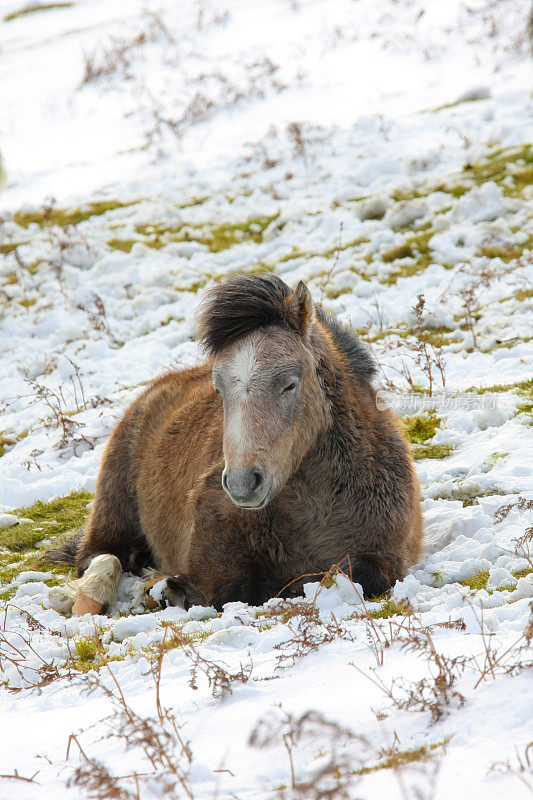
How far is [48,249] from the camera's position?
14.1m

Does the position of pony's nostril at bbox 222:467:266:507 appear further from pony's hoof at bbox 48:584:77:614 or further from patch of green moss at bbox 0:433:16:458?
patch of green moss at bbox 0:433:16:458

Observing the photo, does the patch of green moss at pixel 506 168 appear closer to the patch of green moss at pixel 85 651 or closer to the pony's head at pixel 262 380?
the pony's head at pixel 262 380

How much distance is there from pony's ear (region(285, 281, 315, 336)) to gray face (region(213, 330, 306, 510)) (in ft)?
0.48

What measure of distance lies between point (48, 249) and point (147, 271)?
8.00 feet

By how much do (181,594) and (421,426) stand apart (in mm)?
3088

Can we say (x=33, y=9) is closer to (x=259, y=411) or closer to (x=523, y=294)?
(x=523, y=294)

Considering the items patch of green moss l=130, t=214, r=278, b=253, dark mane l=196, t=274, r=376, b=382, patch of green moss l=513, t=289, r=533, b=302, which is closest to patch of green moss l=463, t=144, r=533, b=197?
patch of green moss l=513, t=289, r=533, b=302

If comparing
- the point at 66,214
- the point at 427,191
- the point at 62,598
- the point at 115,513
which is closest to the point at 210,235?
the point at 66,214

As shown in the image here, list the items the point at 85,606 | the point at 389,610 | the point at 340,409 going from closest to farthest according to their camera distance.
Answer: the point at 389,610 < the point at 340,409 < the point at 85,606

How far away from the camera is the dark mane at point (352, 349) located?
17.5 ft

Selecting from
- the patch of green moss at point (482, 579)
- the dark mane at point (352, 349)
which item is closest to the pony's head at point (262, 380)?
the dark mane at point (352, 349)

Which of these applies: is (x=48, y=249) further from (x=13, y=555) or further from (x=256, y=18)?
(x=256, y=18)

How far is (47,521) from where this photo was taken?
720 cm

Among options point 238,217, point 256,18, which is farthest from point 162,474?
point 256,18
